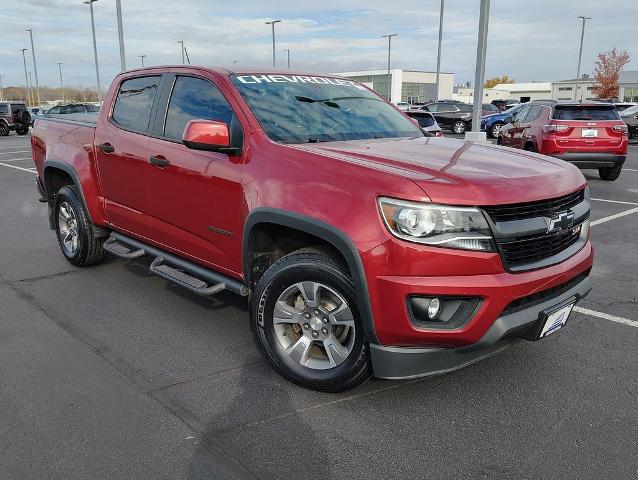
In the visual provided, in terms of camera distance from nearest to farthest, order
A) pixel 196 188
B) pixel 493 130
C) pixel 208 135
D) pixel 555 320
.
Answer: pixel 555 320
pixel 208 135
pixel 196 188
pixel 493 130

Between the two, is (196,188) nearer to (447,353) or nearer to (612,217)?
(447,353)

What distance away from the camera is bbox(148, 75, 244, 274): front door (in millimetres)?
3678

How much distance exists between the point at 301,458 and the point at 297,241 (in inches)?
52.7

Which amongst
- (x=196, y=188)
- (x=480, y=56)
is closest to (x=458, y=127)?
(x=480, y=56)

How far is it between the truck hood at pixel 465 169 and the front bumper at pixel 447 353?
0.58m

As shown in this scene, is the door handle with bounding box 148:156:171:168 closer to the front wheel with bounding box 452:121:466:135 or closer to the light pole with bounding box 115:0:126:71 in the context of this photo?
the light pole with bounding box 115:0:126:71

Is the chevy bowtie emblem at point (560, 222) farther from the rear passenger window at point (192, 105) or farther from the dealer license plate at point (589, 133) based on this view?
the dealer license plate at point (589, 133)

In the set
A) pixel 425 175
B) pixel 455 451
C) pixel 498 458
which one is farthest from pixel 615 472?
pixel 425 175

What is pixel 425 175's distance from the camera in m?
2.91

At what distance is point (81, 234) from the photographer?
547 centimetres

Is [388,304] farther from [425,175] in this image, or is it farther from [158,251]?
[158,251]

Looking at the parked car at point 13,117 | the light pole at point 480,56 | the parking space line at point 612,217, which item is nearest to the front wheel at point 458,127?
the light pole at point 480,56

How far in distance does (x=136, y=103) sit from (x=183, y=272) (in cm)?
155

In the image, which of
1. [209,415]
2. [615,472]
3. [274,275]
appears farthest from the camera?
[274,275]
